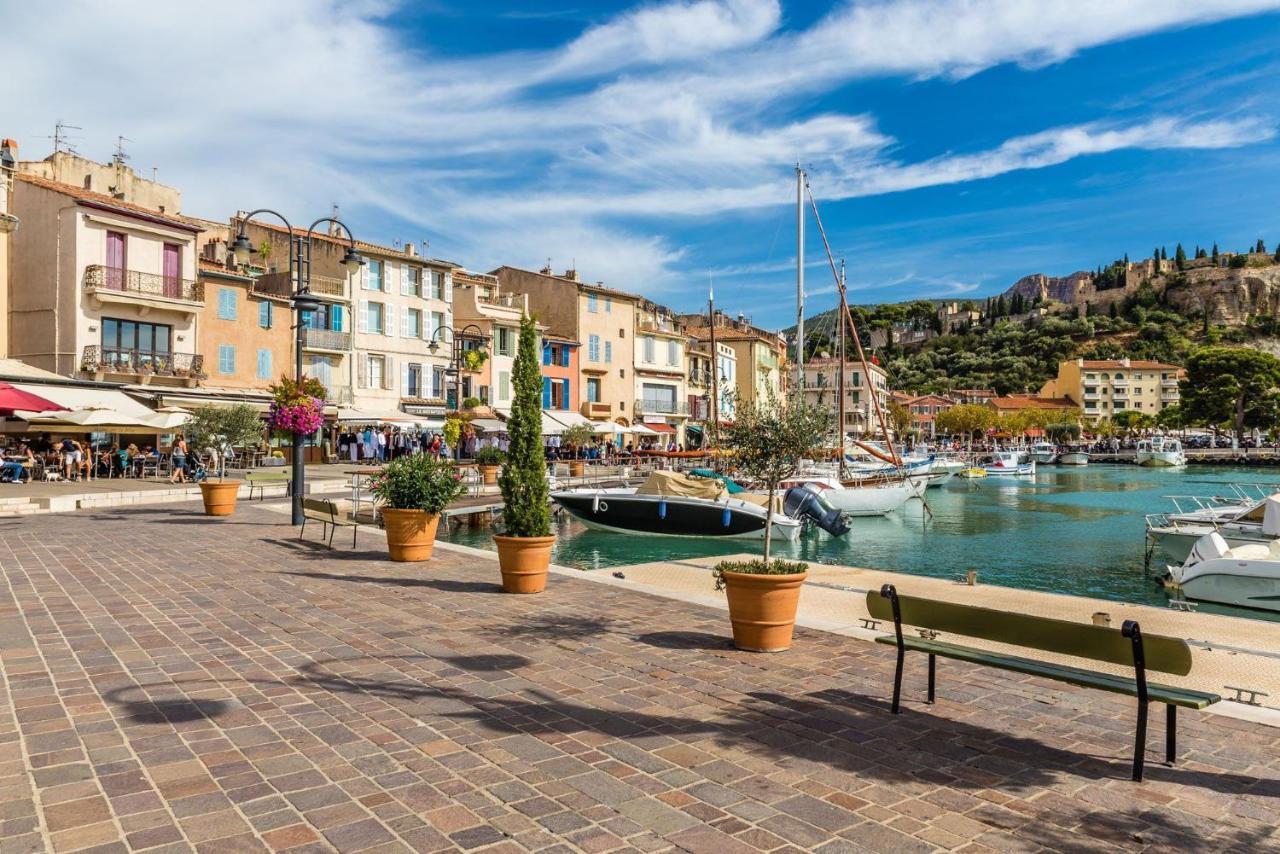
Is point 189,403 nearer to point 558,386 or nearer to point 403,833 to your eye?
point 558,386

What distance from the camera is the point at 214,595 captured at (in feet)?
29.9

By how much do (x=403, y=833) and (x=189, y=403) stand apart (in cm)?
3243

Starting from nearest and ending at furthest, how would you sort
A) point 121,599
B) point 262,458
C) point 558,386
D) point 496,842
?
point 496,842, point 121,599, point 262,458, point 558,386

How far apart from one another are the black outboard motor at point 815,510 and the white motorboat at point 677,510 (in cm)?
40

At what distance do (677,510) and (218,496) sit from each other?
11.2 metres

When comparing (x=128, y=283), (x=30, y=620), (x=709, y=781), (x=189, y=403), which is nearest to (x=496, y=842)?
(x=709, y=781)

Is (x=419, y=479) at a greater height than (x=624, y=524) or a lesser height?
greater

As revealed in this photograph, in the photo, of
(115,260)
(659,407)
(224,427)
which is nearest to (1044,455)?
(659,407)

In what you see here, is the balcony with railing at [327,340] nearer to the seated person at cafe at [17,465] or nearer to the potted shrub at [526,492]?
the seated person at cafe at [17,465]

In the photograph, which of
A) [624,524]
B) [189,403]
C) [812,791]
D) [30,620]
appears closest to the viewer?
[812,791]

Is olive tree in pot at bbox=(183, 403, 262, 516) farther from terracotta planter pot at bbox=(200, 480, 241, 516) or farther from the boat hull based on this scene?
the boat hull

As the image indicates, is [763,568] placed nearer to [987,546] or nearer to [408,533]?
[408,533]

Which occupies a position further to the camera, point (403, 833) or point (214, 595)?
point (214, 595)

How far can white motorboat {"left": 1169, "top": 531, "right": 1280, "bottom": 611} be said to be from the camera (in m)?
15.1
